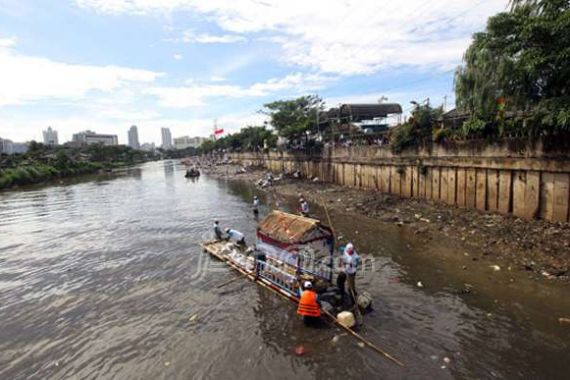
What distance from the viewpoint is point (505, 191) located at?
16.9 meters

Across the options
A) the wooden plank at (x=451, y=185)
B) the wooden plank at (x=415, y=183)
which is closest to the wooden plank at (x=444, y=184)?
the wooden plank at (x=451, y=185)

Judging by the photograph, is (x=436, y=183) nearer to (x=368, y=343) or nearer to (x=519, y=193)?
(x=519, y=193)

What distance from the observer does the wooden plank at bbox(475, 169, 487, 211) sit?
18.0 m

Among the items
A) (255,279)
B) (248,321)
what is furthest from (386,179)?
(248,321)

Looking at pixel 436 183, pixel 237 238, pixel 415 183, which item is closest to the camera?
pixel 237 238

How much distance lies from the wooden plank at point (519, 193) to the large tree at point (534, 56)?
2238 millimetres

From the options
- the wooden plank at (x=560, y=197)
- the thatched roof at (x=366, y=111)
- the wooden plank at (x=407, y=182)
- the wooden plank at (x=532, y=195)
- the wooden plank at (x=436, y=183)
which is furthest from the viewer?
the thatched roof at (x=366, y=111)

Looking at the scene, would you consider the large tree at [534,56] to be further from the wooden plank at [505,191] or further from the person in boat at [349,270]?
the person in boat at [349,270]

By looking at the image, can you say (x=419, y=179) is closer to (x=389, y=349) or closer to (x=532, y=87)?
(x=532, y=87)

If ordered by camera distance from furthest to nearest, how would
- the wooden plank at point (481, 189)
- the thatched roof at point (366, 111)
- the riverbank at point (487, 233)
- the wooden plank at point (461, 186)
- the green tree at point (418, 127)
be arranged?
the thatched roof at point (366, 111) → the green tree at point (418, 127) → the wooden plank at point (461, 186) → the wooden plank at point (481, 189) → the riverbank at point (487, 233)

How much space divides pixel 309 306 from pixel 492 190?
44.2ft

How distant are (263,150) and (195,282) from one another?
169 ft

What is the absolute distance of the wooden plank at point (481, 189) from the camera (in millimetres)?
17984

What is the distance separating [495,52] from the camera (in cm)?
1539
